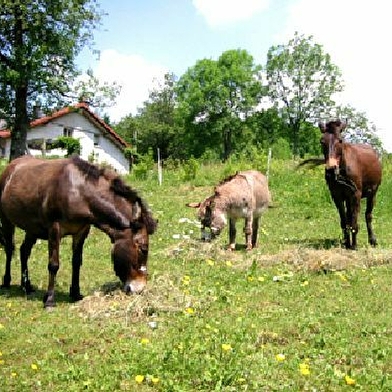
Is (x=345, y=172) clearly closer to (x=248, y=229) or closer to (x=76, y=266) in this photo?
(x=248, y=229)

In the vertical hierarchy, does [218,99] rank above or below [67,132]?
above

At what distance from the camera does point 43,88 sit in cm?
2652

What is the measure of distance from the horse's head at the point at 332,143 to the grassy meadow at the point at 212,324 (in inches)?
71.0

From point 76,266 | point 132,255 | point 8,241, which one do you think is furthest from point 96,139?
point 132,255

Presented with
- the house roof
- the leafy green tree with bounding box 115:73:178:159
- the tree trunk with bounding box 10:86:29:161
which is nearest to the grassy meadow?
the tree trunk with bounding box 10:86:29:161

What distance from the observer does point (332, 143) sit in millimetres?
11273

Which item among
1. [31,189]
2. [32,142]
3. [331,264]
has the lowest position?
[331,264]

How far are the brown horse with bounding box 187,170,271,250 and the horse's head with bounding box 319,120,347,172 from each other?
178 centimetres

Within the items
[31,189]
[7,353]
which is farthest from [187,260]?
[7,353]

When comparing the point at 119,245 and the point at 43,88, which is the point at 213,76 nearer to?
the point at 43,88

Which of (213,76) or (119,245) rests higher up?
(213,76)

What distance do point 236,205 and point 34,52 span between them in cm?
1750

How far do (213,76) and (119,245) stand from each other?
73862 millimetres

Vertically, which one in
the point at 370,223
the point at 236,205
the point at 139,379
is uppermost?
the point at 236,205
